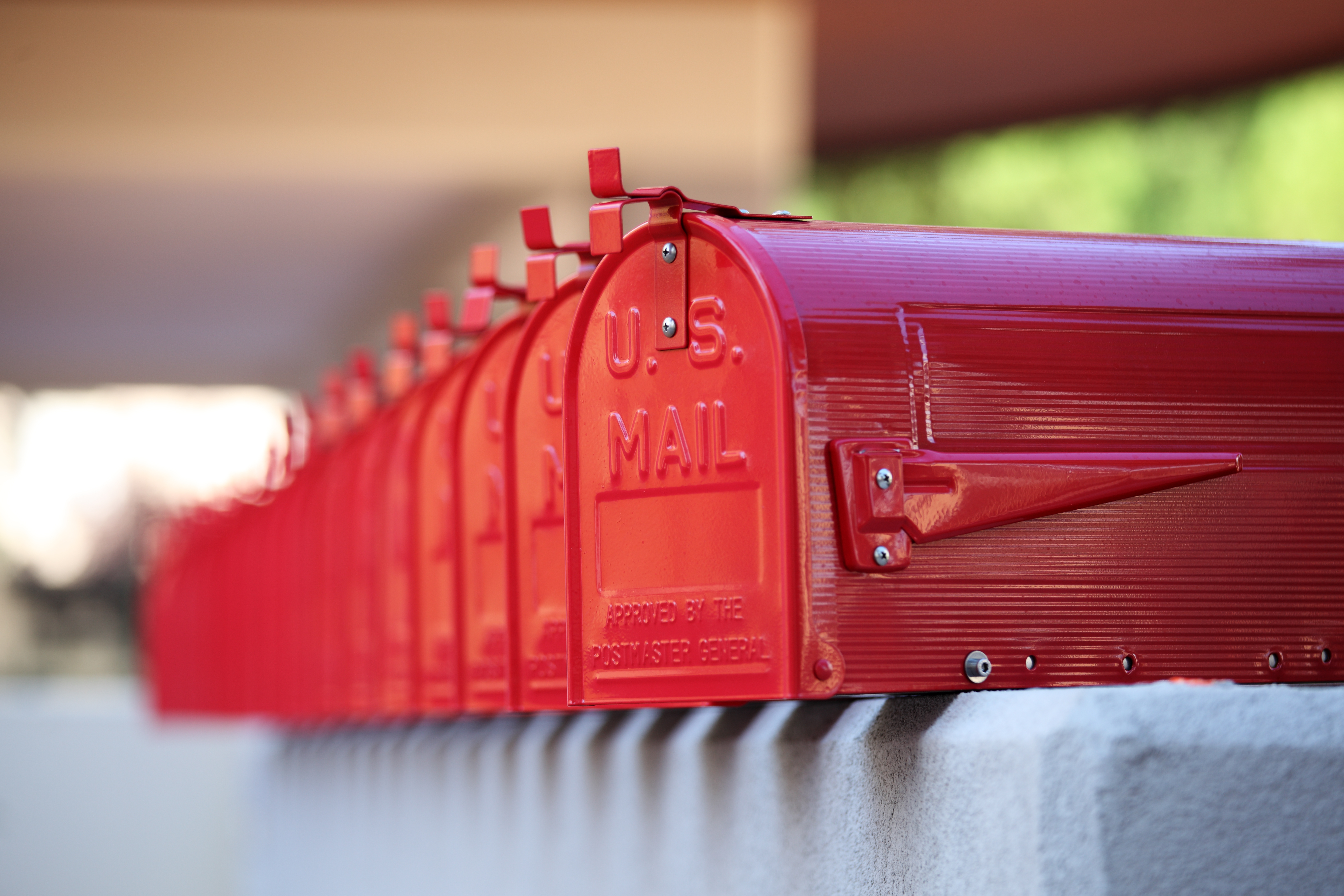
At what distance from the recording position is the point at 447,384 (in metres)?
3.23

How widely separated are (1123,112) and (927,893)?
10359mm

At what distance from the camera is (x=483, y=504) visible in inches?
114

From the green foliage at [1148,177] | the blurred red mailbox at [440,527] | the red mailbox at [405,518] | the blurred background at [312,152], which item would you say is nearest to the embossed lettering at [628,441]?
the blurred red mailbox at [440,527]

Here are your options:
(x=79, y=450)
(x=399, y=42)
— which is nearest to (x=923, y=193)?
(x=79, y=450)

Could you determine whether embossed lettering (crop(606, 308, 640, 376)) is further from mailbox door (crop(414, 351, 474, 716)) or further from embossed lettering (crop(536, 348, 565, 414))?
mailbox door (crop(414, 351, 474, 716))

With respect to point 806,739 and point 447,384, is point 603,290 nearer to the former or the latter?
point 806,739

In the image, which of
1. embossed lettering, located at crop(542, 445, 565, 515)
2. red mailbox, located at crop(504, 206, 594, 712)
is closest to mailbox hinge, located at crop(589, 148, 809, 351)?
red mailbox, located at crop(504, 206, 594, 712)

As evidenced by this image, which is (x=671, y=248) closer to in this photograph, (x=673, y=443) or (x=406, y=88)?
(x=673, y=443)

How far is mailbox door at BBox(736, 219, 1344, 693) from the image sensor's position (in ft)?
6.00

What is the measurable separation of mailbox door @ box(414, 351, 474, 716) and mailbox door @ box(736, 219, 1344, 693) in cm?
123

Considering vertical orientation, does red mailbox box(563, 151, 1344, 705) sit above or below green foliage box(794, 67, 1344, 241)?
below

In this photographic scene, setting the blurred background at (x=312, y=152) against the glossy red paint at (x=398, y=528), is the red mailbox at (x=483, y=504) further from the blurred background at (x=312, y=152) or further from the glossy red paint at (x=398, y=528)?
the blurred background at (x=312, y=152)

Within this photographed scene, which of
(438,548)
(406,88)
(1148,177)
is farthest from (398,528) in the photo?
(1148,177)

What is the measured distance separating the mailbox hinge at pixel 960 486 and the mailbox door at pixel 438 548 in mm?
1285
